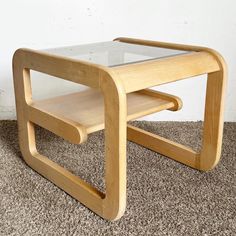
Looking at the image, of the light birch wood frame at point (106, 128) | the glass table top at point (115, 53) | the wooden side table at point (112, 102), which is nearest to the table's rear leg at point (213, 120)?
the wooden side table at point (112, 102)

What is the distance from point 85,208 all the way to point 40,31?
2.19 feet

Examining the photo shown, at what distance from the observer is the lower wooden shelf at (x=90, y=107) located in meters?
0.75

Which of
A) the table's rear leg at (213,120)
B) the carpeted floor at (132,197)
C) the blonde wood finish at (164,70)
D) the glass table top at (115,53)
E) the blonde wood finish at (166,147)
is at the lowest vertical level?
the carpeted floor at (132,197)

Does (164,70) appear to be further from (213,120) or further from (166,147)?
(166,147)

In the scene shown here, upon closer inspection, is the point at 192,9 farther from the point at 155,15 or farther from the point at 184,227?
the point at 184,227

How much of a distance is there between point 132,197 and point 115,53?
33cm

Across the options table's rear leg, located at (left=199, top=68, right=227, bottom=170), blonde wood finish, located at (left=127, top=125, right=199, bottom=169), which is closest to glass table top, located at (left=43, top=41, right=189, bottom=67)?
table's rear leg, located at (left=199, top=68, right=227, bottom=170)

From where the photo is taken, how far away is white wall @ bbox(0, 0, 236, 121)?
1119 mm

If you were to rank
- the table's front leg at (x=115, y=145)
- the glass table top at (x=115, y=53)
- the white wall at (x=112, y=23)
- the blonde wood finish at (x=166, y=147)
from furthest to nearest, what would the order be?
the white wall at (x=112, y=23)
the blonde wood finish at (x=166, y=147)
the glass table top at (x=115, y=53)
the table's front leg at (x=115, y=145)

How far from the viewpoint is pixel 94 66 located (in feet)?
2.06

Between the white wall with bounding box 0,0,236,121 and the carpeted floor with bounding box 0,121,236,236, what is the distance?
1.14 ft

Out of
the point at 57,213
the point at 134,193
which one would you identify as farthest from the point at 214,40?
the point at 57,213

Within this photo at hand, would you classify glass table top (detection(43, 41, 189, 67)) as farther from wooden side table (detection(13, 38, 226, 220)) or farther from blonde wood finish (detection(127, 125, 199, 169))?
blonde wood finish (detection(127, 125, 199, 169))

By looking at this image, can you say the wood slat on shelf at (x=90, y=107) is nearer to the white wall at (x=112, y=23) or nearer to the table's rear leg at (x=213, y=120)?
the table's rear leg at (x=213, y=120)
